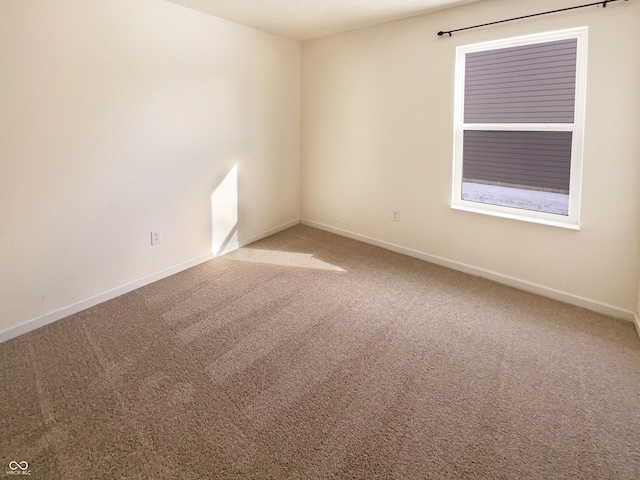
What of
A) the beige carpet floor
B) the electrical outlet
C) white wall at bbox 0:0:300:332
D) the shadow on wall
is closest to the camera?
the beige carpet floor

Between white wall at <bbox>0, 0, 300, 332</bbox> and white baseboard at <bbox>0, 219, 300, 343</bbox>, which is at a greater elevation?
white wall at <bbox>0, 0, 300, 332</bbox>

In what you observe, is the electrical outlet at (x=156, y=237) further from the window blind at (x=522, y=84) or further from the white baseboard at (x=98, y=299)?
the window blind at (x=522, y=84)

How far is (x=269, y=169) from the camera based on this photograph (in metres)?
4.73

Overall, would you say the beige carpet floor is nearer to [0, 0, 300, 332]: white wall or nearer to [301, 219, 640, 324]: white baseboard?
[301, 219, 640, 324]: white baseboard

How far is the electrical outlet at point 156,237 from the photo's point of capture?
137 inches

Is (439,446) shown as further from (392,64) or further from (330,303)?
(392,64)

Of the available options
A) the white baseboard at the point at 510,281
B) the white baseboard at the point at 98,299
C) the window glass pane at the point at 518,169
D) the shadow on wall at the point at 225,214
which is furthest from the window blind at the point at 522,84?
the white baseboard at the point at 98,299

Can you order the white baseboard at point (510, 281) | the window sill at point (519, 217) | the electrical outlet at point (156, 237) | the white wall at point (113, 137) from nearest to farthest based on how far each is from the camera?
the white wall at point (113, 137) < the white baseboard at point (510, 281) < the window sill at point (519, 217) < the electrical outlet at point (156, 237)

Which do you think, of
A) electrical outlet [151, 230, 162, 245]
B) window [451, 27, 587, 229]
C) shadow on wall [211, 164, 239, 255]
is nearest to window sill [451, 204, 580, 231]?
window [451, 27, 587, 229]

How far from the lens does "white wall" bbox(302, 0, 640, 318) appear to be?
2717 mm

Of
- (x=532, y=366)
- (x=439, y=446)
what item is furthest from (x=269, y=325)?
(x=532, y=366)

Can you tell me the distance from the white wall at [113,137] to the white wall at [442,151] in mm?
917

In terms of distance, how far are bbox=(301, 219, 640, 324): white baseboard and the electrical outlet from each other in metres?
2.20

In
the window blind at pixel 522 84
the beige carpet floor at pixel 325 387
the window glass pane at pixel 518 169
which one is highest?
the window blind at pixel 522 84
